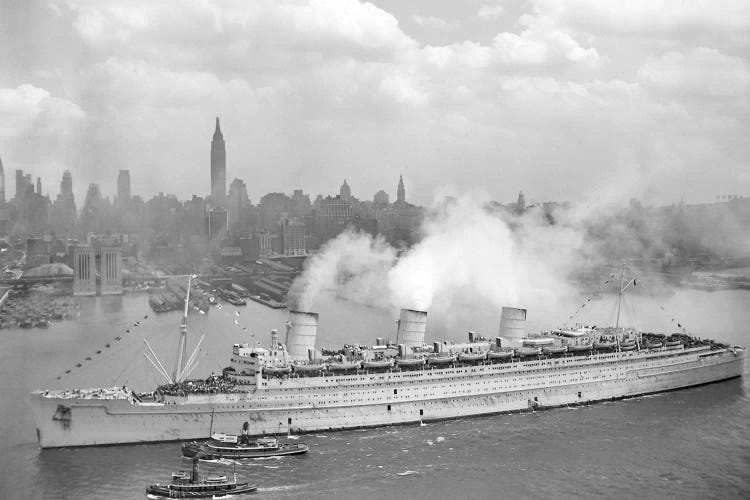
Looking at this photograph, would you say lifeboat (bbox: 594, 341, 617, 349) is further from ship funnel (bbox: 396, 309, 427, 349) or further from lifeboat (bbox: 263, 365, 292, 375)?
lifeboat (bbox: 263, 365, 292, 375)

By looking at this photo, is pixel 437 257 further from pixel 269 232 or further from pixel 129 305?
pixel 269 232

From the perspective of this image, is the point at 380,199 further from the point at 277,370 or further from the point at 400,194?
the point at 277,370

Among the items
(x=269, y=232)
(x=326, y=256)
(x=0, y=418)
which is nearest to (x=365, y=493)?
(x=0, y=418)

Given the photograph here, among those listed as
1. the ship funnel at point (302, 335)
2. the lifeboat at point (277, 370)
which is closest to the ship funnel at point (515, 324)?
the ship funnel at point (302, 335)

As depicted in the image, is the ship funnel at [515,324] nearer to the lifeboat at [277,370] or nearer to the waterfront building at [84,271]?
the lifeboat at [277,370]

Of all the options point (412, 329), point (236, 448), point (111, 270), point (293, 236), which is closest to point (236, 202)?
point (293, 236)

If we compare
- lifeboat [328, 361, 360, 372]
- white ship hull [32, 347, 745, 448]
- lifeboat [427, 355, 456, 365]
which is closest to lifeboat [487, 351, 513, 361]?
white ship hull [32, 347, 745, 448]
